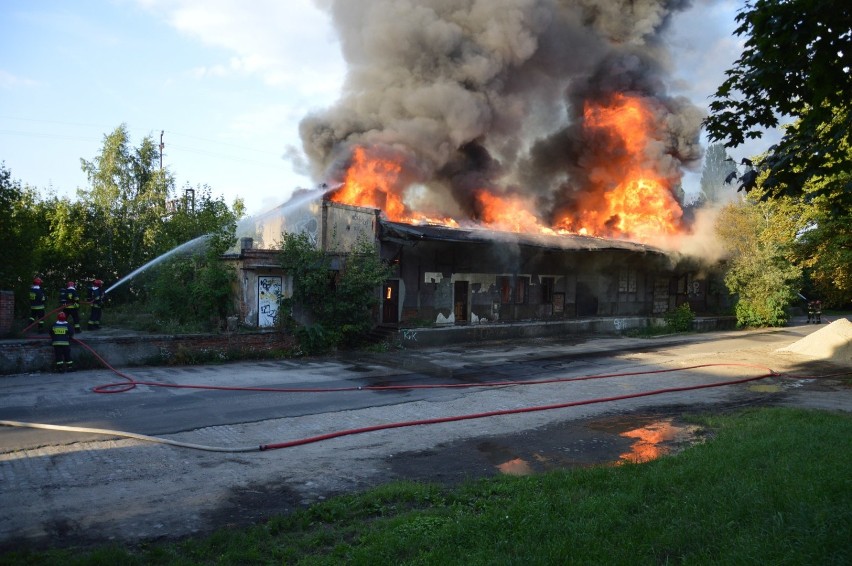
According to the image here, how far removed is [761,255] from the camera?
2534 centimetres

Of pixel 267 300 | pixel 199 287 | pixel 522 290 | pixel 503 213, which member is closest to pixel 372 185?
pixel 267 300

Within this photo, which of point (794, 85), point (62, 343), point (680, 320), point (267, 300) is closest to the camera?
point (794, 85)

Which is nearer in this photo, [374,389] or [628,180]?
[374,389]

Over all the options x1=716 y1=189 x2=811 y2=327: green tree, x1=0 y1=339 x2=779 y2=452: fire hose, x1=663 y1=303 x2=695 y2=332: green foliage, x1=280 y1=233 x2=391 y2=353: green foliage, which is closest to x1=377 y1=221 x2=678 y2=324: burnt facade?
x1=280 y1=233 x2=391 y2=353: green foliage

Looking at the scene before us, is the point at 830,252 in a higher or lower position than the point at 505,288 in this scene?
higher

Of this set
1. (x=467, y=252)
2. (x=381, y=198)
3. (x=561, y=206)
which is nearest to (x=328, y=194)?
(x=381, y=198)

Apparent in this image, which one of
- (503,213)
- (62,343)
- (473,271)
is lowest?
(62,343)

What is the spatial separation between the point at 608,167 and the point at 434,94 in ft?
31.9

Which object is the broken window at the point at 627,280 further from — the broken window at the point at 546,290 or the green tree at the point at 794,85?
the green tree at the point at 794,85

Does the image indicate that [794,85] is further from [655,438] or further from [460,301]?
[460,301]

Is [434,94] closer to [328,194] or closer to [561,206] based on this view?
[328,194]

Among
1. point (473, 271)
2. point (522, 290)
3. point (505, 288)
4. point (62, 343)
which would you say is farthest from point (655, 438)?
point (522, 290)

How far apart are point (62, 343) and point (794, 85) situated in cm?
1344

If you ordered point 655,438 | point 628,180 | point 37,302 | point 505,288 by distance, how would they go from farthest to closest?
point 628,180 → point 505,288 → point 37,302 → point 655,438
